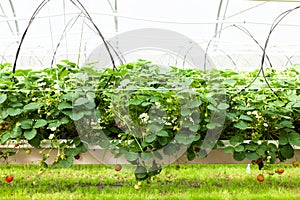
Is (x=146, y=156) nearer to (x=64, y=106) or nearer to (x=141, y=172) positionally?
(x=141, y=172)

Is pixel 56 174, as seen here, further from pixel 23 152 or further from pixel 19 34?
pixel 19 34

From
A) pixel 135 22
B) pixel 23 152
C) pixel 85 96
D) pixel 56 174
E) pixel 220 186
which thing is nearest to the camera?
pixel 85 96

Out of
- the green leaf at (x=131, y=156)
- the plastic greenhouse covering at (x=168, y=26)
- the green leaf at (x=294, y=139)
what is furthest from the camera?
the plastic greenhouse covering at (x=168, y=26)

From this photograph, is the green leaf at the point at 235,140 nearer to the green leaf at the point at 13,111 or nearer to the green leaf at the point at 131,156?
the green leaf at the point at 131,156

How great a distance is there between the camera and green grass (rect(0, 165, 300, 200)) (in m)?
1.88

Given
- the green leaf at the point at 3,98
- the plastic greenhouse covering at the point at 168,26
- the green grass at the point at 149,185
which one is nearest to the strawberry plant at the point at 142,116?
the green leaf at the point at 3,98

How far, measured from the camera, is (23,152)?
1.81 meters

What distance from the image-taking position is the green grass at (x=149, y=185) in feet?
6.17

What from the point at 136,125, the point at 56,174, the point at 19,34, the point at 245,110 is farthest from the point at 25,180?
the point at 19,34

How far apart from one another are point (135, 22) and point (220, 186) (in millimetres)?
4032

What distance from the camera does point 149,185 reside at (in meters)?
2.09

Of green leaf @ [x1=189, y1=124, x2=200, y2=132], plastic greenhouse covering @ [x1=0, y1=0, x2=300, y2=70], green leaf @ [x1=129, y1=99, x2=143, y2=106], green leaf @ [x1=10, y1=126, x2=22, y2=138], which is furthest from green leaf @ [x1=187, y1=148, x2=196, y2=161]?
plastic greenhouse covering @ [x1=0, y1=0, x2=300, y2=70]

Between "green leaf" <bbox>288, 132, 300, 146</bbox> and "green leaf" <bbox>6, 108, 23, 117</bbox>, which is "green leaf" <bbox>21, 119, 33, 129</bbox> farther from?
"green leaf" <bbox>288, 132, 300, 146</bbox>

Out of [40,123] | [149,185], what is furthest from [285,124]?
[40,123]
